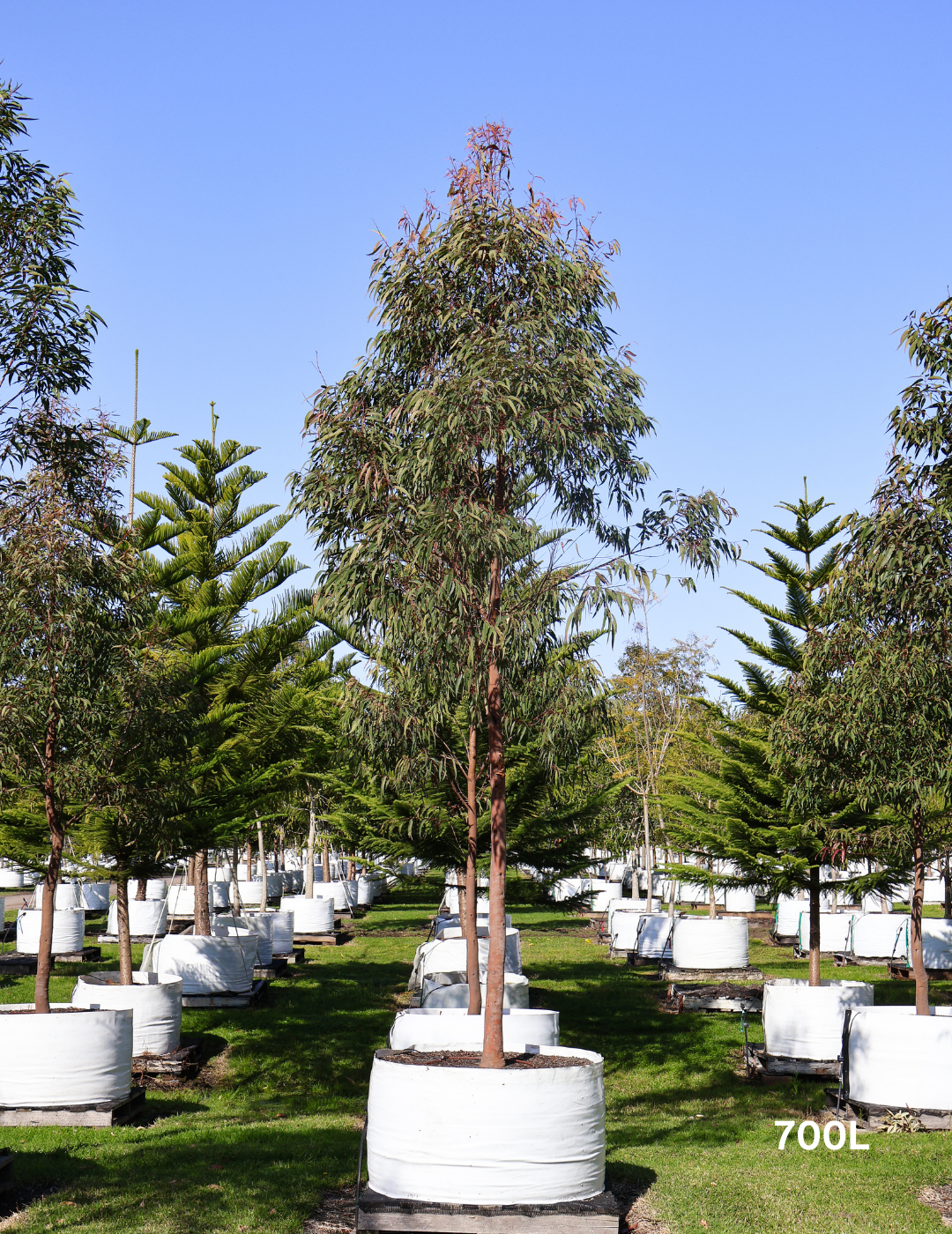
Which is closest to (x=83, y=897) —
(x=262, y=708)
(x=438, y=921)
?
(x=438, y=921)

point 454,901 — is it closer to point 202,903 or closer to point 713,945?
point 713,945

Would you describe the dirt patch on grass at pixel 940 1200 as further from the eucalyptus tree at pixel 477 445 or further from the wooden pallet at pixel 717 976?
the wooden pallet at pixel 717 976

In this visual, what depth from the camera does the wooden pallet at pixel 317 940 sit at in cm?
2664

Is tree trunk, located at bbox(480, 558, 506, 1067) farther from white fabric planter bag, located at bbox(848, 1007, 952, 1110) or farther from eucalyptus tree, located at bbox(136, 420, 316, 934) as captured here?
eucalyptus tree, located at bbox(136, 420, 316, 934)

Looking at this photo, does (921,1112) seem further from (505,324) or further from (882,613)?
(505,324)

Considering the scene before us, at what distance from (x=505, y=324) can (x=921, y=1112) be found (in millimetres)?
7022

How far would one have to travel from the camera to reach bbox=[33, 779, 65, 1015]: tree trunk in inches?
402

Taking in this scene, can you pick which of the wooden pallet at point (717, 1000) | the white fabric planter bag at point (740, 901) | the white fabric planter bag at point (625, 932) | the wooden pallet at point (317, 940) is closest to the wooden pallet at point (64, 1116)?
the wooden pallet at point (717, 1000)

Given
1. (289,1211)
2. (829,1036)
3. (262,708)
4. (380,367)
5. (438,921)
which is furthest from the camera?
(438,921)

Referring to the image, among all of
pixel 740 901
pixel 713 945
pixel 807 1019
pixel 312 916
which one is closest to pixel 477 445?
pixel 807 1019

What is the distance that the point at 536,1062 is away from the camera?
756 cm

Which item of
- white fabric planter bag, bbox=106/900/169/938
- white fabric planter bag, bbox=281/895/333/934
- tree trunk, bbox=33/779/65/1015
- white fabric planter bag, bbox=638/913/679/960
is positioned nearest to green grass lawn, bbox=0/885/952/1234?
tree trunk, bbox=33/779/65/1015

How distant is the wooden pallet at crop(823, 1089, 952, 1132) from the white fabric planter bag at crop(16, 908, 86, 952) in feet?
50.6

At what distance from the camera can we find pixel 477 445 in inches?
316
